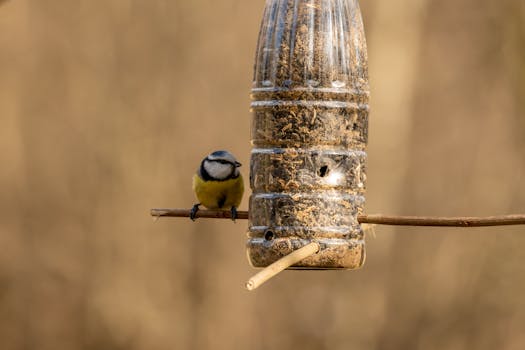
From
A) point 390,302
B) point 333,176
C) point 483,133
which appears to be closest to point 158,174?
point 390,302

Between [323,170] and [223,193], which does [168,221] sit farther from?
[323,170]

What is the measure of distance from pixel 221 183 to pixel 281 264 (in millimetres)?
2062

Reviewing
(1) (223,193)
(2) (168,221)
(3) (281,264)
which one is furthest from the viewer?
(2) (168,221)

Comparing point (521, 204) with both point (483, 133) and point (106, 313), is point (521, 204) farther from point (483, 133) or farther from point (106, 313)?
point (106, 313)

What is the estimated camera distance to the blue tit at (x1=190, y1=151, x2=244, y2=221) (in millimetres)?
6242

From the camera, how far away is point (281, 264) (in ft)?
13.9

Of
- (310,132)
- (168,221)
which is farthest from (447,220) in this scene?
(168,221)

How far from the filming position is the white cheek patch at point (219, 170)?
6.27 metres

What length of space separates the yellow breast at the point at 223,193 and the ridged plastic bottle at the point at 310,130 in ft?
3.62

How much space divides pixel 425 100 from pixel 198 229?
2591 mm

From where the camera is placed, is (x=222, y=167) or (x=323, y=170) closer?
(x=323, y=170)

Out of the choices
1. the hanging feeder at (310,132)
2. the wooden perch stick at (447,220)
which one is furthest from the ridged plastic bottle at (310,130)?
the wooden perch stick at (447,220)

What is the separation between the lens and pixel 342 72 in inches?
198

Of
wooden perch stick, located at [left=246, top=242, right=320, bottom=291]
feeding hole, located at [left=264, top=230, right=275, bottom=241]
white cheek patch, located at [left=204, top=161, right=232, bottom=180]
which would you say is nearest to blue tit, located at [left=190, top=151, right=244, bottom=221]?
white cheek patch, located at [left=204, top=161, right=232, bottom=180]
